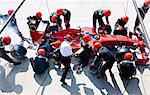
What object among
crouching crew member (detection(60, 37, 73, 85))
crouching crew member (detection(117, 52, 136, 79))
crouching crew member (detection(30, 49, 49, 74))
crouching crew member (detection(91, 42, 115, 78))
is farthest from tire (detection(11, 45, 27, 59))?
crouching crew member (detection(117, 52, 136, 79))

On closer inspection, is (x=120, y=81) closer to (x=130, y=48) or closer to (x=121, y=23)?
(x=130, y=48)

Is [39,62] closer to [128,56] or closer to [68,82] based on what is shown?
[68,82]

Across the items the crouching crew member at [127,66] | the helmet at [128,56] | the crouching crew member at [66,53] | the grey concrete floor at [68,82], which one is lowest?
the grey concrete floor at [68,82]

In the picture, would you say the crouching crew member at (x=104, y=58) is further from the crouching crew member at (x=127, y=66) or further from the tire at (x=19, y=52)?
the tire at (x=19, y=52)

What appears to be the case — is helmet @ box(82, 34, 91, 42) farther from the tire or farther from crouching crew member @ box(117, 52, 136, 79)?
the tire

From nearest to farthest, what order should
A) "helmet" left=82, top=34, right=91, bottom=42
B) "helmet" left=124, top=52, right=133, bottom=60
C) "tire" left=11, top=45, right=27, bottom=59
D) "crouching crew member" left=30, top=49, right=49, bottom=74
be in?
"helmet" left=124, top=52, right=133, bottom=60, "crouching crew member" left=30, top=49, right=49, bottom=74, "helmet" left=82, top=34, right=91, bottom=42, "tire" left=11, top=45, right=27, bottom=59

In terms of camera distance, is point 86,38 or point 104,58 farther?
point 86,38

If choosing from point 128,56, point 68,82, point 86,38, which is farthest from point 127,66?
point 68,82

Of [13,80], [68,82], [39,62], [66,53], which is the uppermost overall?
[66,53]

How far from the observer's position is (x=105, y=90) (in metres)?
10.4

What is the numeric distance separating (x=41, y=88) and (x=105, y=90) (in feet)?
6.56

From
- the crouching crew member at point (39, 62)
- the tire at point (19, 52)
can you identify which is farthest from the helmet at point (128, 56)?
the tire at point (19, 52)

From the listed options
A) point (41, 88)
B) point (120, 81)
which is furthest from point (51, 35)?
point (120, 81)

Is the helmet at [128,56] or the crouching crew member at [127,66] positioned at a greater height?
the helmet at [128,56]
